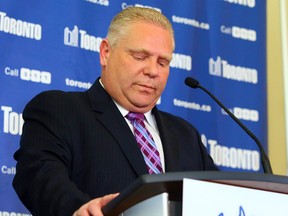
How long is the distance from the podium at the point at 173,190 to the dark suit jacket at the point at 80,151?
487 millimetres

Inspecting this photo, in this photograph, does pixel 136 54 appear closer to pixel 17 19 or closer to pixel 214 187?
pixel 17 19

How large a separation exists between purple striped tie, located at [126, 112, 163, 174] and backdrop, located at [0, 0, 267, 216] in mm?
737

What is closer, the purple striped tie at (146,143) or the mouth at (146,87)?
the purple striped tie at (146,143)

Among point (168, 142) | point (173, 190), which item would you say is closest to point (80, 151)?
point (168, 142)

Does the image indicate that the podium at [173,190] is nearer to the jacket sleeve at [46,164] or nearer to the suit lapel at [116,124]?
the jacket sleeve at [46,164]

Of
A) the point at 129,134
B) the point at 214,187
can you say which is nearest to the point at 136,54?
the point at 129,134

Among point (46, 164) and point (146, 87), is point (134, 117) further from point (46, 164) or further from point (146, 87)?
point (46, 164)

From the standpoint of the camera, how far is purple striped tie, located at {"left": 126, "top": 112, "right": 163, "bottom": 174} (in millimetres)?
2475

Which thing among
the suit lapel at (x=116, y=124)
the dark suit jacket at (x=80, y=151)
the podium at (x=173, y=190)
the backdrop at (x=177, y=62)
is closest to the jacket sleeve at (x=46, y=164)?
the dark suit jacket at (x=80, y=151)

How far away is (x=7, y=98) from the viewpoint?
3.17m

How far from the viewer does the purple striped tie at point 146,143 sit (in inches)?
97.4

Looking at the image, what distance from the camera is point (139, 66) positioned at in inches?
104

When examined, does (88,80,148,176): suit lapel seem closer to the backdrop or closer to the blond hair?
the blond hair

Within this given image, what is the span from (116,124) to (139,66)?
0.87ft
